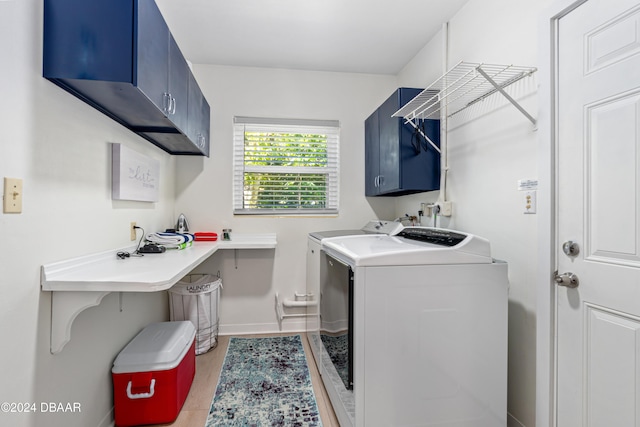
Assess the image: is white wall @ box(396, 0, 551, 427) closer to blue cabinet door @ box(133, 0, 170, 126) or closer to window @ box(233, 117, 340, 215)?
window @ box(233, 117, 340, 215)

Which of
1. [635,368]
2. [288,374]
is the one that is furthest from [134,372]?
[635,368]

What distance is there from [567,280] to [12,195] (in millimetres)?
2119

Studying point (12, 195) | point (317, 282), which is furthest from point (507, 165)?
point (12, 195)

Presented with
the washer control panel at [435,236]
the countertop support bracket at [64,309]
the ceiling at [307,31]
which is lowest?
the countertop support bracket at [64,309]

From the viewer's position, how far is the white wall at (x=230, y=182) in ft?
9.60

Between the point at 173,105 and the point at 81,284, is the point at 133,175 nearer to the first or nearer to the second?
the point at 173,105

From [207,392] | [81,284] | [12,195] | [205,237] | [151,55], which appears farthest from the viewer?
[205,237]

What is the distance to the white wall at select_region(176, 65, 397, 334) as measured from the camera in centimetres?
293

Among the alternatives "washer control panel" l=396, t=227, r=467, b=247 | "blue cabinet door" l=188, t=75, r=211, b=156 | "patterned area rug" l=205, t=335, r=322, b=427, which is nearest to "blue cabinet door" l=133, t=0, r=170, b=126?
"blue cabinet door" l=188, t=75, r=211, b=156

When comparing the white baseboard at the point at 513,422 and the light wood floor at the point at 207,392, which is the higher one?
the white baseboard at the point at 513,422

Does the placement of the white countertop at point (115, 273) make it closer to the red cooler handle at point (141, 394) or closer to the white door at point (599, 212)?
the red cooler handle at point (141, 394)

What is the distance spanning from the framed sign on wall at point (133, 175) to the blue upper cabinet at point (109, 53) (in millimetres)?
258

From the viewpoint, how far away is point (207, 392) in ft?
6.51

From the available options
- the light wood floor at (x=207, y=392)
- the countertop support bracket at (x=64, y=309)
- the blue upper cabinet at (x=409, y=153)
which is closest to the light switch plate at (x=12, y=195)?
the countertop support bracket at (x=64, y=309)
